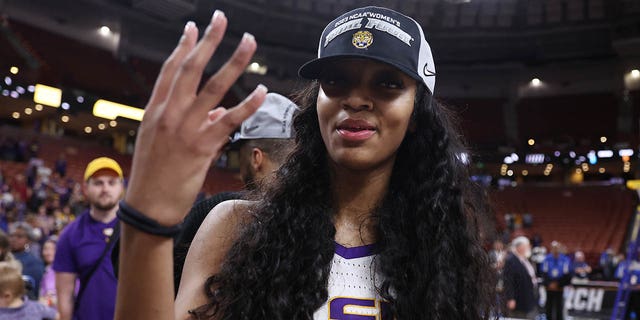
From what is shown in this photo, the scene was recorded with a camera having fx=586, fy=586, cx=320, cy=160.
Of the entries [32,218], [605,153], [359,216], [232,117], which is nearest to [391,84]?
[359,216]

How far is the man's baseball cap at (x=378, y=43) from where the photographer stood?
1.27m

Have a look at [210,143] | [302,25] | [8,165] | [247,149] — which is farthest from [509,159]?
[210,143]

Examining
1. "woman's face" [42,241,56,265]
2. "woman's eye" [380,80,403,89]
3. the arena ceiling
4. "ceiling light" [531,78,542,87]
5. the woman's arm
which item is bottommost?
"woman's face" [42,241,56,265]

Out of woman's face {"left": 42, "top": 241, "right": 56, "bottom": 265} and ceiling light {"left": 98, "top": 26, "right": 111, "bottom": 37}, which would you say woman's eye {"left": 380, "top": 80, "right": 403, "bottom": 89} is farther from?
ceiling light {"left": 98, "top": 26, "right": 111, "bottom": 37}

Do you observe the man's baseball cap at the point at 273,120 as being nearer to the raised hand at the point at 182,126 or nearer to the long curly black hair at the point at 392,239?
the long curly black hair at the point at 392,239

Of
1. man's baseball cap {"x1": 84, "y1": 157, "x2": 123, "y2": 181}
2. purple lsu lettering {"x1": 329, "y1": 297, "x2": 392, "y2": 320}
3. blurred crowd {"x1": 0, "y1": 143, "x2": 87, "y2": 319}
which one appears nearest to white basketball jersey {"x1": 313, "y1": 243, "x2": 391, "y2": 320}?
purple lsu lettering {"x1": 329, "y1": 297, "x2": 392, "y2": 320}

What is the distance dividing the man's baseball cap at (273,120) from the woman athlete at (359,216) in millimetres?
810

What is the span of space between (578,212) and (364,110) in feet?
80.8

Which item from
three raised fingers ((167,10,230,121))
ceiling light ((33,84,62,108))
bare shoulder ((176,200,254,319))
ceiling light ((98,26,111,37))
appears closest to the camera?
three raised fingers ((167,10,230,121))

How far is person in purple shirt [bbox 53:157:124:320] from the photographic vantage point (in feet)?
9.18

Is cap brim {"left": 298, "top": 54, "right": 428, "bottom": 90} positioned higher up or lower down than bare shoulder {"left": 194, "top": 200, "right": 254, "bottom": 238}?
higher up

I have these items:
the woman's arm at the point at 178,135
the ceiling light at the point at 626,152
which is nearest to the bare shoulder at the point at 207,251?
the woman's arm at the point at 178,135

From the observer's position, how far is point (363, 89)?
1.31 metres

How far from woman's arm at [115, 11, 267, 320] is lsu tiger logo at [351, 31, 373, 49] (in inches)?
19.9
